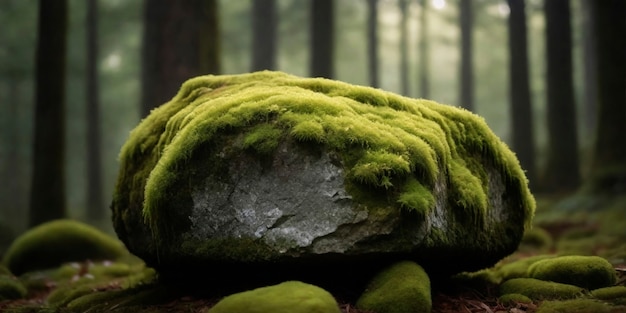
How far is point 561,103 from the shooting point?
15172mm

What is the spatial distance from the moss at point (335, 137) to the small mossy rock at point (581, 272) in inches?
27.4

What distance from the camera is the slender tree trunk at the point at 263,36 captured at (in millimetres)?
22047

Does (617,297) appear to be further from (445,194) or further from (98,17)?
(98,17)

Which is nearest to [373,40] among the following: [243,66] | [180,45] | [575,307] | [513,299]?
[243,66]

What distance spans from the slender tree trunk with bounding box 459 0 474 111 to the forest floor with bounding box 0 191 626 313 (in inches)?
476

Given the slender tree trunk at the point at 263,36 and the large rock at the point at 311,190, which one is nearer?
the large rock at the point at 311,190

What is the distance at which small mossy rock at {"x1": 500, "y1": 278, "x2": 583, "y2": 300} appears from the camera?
4.58m

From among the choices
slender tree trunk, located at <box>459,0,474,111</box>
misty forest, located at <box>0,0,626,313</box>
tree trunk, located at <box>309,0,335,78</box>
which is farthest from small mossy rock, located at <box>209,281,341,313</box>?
slender tree trunk, located at <box>459,0,474,111</box>

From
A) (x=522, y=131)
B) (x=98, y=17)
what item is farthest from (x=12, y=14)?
(x=522, y=131)

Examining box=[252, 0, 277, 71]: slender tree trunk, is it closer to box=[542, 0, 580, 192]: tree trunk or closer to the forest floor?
box=[542, 0, 580, 192]: tree trunk

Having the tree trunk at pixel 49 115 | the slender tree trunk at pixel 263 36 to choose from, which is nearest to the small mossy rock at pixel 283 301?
the tree trunk at pixel 49 115

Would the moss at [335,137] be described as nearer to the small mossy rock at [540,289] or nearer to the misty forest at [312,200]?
the misty forest at [312,200]

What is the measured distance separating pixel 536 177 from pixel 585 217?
5.58m

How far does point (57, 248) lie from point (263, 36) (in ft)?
47.5
